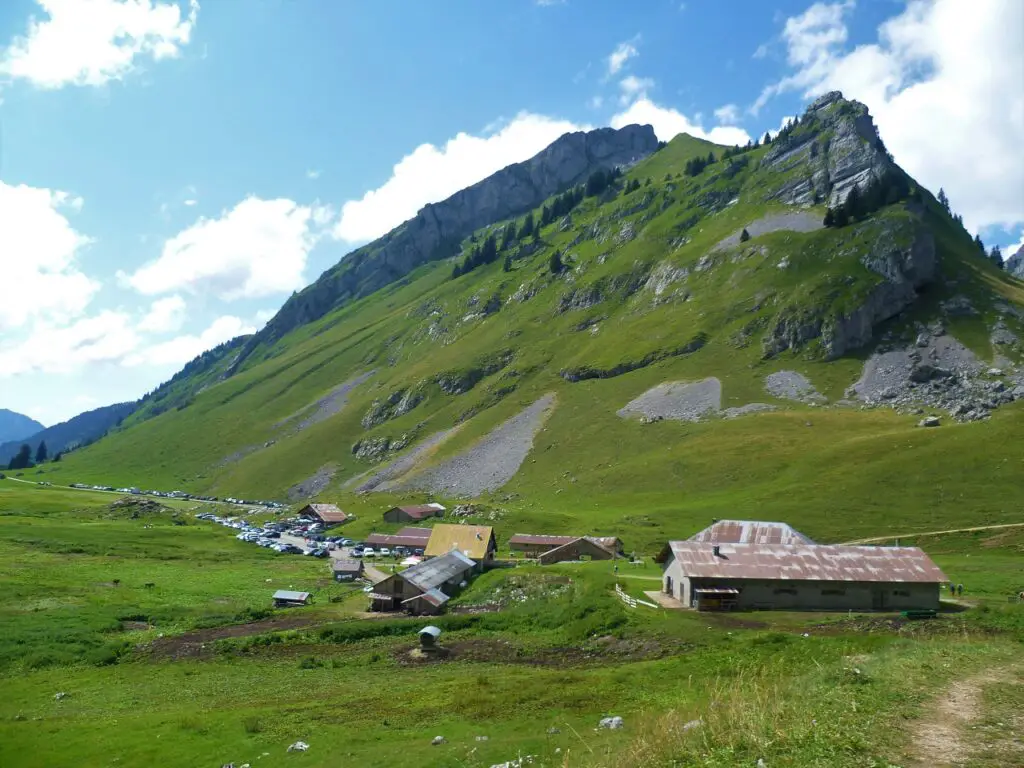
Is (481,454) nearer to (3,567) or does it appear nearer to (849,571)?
(3,567)

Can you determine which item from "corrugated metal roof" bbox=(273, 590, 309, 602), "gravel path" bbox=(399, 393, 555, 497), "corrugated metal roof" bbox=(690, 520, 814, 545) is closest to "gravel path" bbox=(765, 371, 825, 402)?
"gravel path" bbox=(399, 393, 555, 497)

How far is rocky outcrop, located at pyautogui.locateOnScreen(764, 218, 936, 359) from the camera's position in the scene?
146750mm

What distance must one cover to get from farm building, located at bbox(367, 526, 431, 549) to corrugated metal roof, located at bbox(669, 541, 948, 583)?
57.6m

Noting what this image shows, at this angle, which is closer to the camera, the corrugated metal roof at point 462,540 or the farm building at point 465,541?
the farm building at point 465,541

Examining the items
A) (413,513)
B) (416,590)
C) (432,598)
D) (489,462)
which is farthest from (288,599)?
(489,462)

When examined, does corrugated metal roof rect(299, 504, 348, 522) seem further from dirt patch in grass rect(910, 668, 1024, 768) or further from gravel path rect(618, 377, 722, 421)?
dirt patch in grass rect(910, 668, 1024, 768)

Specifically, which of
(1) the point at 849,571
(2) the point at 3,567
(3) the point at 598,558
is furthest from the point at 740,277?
(2) the point at 3,567

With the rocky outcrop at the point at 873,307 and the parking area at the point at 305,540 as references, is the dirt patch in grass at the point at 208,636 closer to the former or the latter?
the parking area at the point at 305,540

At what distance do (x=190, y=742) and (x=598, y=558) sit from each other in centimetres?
6146

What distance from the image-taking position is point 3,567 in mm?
79625

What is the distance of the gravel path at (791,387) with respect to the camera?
135400 mm

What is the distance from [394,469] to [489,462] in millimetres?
31398

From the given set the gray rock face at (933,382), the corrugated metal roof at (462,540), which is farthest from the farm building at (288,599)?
the gray rock face at (933,382)

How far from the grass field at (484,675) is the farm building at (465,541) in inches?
497
